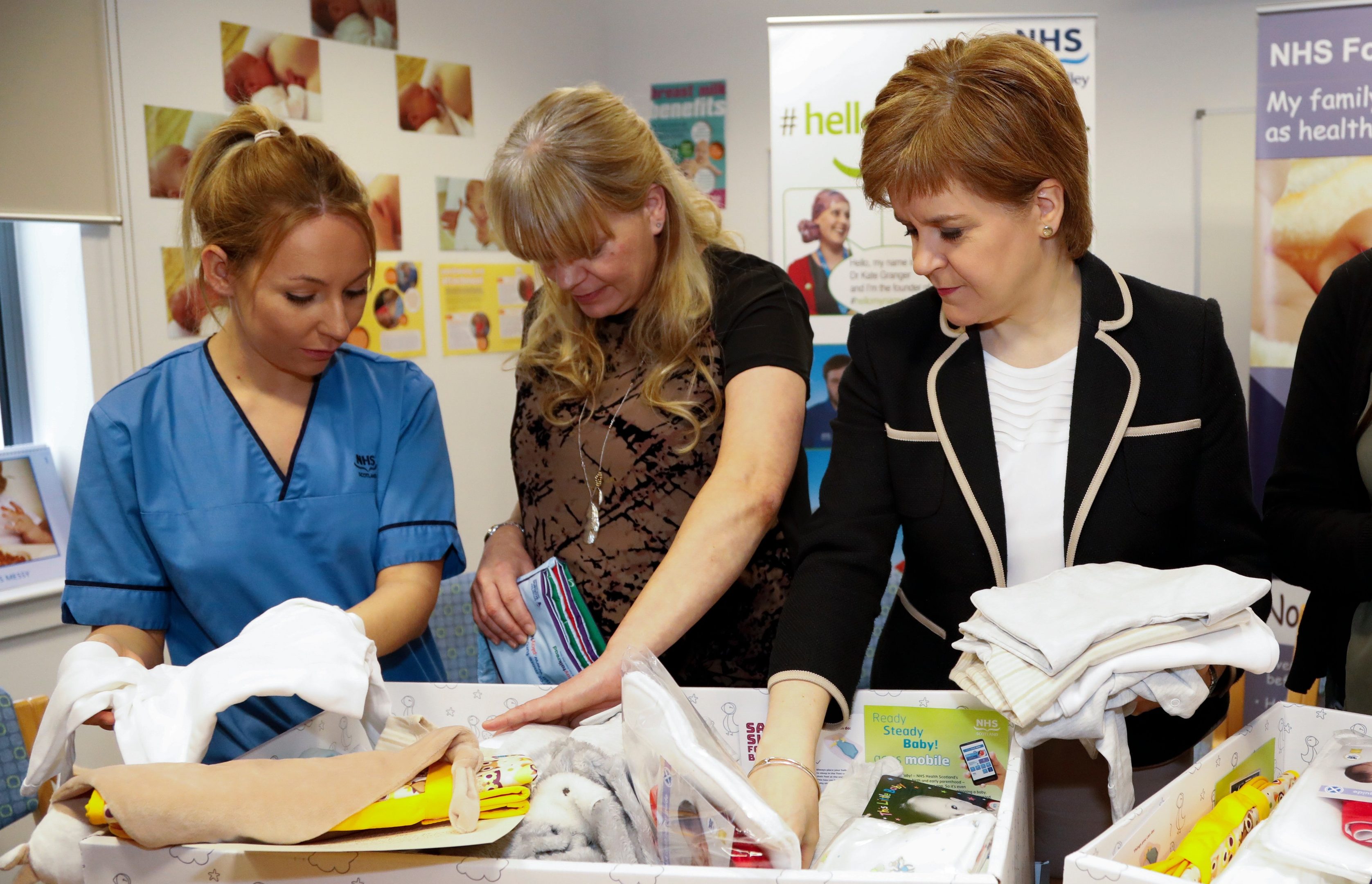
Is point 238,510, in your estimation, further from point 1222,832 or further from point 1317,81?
point 1317,81

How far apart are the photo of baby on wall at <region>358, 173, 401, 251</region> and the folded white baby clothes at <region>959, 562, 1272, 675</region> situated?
141 inches

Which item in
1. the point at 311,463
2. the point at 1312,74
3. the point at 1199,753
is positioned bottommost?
the point at 1199,753

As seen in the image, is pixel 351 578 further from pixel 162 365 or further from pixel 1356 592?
pixel 1356 592

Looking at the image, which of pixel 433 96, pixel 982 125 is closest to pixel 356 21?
pixel 433 96

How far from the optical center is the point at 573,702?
1200 millimetres

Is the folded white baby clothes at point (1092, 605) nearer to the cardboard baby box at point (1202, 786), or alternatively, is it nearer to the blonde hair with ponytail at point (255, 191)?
the cardboard baby box at point (1202, 786)

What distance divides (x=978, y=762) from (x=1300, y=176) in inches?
113

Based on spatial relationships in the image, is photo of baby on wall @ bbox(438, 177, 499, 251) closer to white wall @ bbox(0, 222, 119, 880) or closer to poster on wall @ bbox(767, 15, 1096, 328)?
poster on wall @ bbox(767, 15, 1096, 328)

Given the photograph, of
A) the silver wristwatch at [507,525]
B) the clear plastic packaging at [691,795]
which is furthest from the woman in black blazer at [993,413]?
the silver wristwatch at [507,525]

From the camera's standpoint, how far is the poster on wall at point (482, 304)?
4.55m

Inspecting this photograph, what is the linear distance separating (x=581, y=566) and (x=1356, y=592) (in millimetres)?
1015

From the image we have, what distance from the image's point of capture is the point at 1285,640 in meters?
3.49

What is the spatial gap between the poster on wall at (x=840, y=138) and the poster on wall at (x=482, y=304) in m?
1.34

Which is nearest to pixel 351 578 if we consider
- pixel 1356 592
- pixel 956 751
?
pixel 956 751
